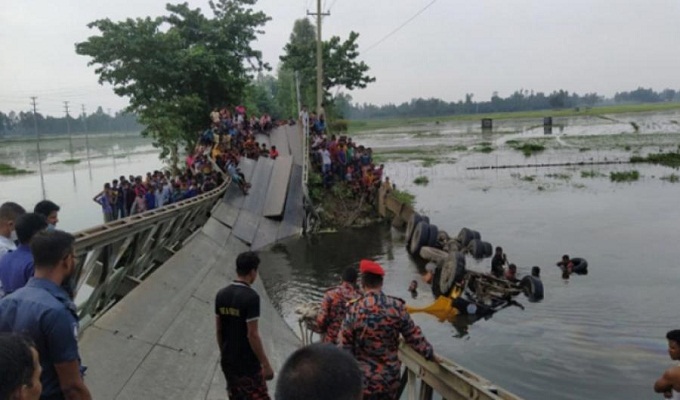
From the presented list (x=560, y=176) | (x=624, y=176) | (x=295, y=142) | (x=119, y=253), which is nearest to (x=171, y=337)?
(x=119, y=253)

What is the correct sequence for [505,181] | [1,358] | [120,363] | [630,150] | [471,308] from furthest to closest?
[630,150] < [505,181] < [471,308] < [120,363] < [1,358]

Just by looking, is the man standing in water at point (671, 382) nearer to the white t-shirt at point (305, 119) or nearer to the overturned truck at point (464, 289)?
the overturned truck at point (464, 289)

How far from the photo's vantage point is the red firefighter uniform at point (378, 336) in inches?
171

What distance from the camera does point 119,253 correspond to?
27.7 ft

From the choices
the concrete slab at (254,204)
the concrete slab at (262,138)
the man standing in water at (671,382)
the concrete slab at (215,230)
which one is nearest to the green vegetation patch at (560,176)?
the concrete slab at (262,138)

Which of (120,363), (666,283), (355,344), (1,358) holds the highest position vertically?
(1,358)

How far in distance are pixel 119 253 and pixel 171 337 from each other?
4.90ft

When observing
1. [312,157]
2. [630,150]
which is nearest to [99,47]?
[312,157]

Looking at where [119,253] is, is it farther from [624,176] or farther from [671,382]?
[624,176]

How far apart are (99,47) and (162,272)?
21.9 metres

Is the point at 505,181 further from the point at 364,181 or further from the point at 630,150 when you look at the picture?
the point at 630,150

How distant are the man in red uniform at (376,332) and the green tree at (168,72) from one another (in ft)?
87.1

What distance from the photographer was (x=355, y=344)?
4.40 meters

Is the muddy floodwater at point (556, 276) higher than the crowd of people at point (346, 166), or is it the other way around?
the crowd of people at point (346, 166)
